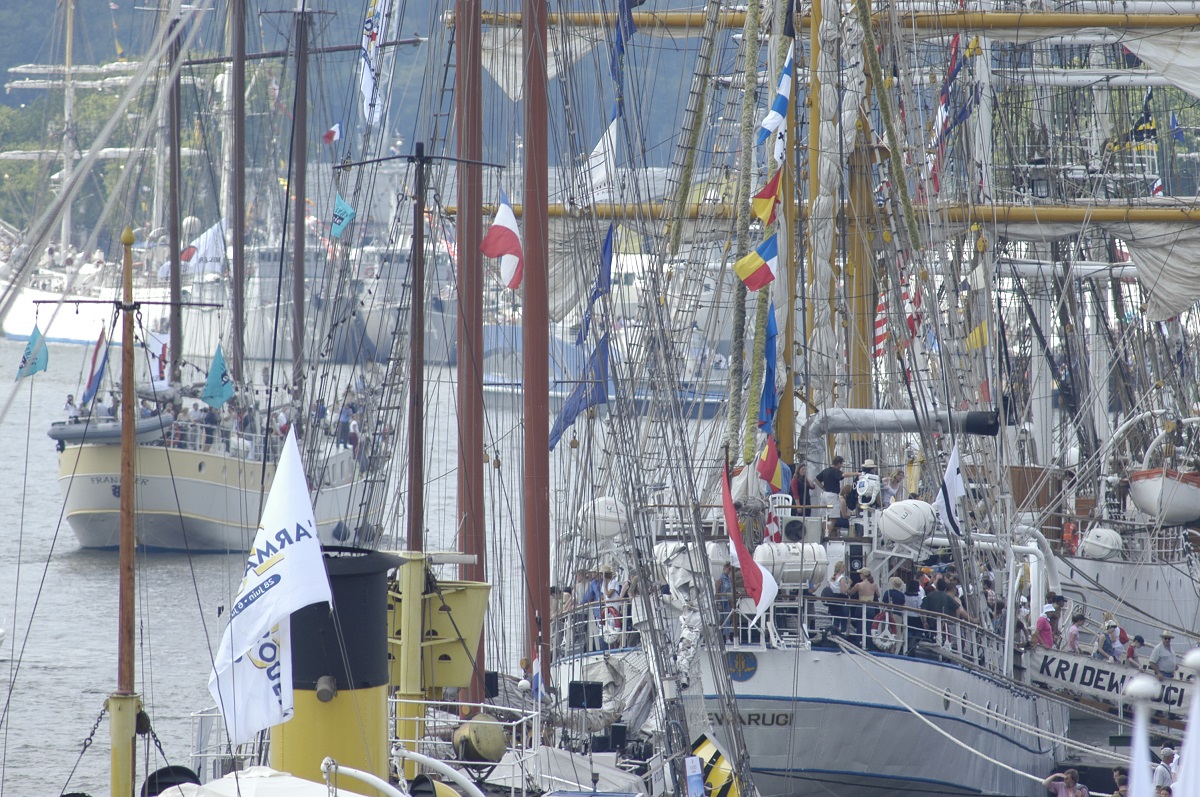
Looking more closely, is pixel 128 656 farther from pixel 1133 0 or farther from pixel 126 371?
pixel 1133 0

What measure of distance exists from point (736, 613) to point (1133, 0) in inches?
792

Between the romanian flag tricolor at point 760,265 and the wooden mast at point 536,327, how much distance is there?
290cm

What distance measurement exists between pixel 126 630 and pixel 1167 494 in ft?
83.2

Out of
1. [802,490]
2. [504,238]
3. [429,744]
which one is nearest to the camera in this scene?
[429,744]

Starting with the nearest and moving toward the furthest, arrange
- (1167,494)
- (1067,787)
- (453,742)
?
1. (453,742)
2. (1067,787)
3. (1167,494)

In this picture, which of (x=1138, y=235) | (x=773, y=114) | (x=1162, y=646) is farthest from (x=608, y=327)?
(x=1138, y=235)

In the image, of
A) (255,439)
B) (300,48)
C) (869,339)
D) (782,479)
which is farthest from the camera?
(255,439)

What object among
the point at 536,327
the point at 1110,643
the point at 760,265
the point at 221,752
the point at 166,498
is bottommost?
the point at 1110,643

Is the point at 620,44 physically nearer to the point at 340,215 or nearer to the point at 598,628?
the point at 340,215

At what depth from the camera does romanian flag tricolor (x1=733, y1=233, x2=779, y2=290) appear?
21.3 metres

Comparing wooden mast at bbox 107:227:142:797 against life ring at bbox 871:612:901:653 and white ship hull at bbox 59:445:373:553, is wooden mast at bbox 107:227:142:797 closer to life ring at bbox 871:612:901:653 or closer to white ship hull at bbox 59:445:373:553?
life ring at bbox 871:612:901:653

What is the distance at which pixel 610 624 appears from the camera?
22.1 m

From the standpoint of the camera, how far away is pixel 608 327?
19016 mm

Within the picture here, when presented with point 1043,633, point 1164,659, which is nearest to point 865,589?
point 1043,633
